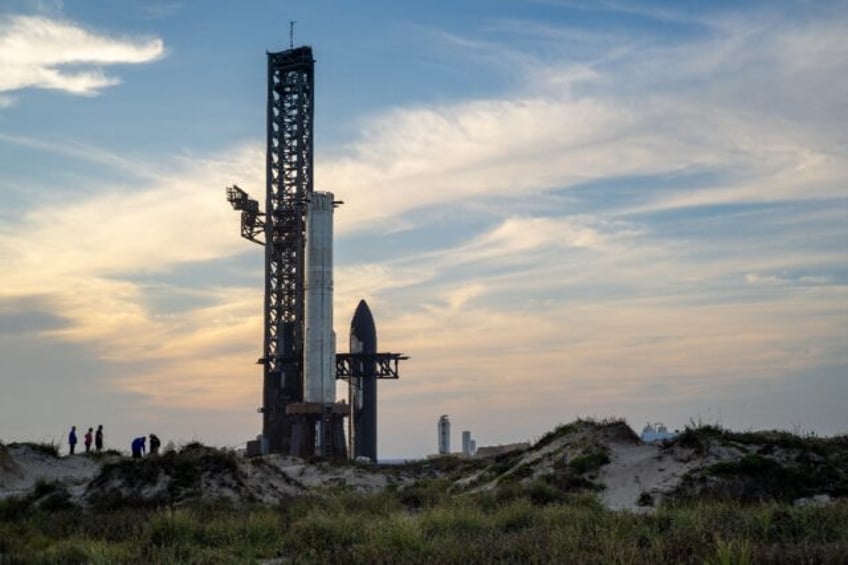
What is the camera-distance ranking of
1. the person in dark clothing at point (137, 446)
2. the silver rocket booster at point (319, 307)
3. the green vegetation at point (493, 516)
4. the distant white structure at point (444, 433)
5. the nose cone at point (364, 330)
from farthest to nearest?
the distant white structure at point (444, 433) < the nose cone at point (364, 330) < the silver rocket booster at point (319, 307) < the person in dark clothing at point (137, 446) < the green vegetation at point (493, 516)

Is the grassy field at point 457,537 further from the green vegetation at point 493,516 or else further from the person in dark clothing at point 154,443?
the person in dark clothing at point 154,443

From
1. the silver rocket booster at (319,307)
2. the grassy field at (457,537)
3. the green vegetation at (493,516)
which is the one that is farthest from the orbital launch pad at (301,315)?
the grassy field at (457,537)

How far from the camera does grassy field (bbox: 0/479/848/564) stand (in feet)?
45.8

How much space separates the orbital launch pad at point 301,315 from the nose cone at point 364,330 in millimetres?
102

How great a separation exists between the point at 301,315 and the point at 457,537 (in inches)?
2496

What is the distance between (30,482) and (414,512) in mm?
22961

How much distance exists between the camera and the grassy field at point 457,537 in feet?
45.8

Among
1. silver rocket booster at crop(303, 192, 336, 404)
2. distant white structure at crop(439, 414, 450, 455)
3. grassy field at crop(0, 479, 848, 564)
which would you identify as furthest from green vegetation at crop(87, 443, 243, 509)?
distant white structure at crop(439, 414, 450, 455)

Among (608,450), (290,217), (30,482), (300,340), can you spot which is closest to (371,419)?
(300,340)

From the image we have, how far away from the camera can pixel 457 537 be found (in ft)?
59.4

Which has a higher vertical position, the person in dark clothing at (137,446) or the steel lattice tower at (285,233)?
the steel lattice tower at (285,233)

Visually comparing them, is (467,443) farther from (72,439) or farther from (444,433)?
(72,439)

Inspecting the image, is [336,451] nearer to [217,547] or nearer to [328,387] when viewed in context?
[328,387]

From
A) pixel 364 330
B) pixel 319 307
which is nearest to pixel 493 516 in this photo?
pixel 319 307
